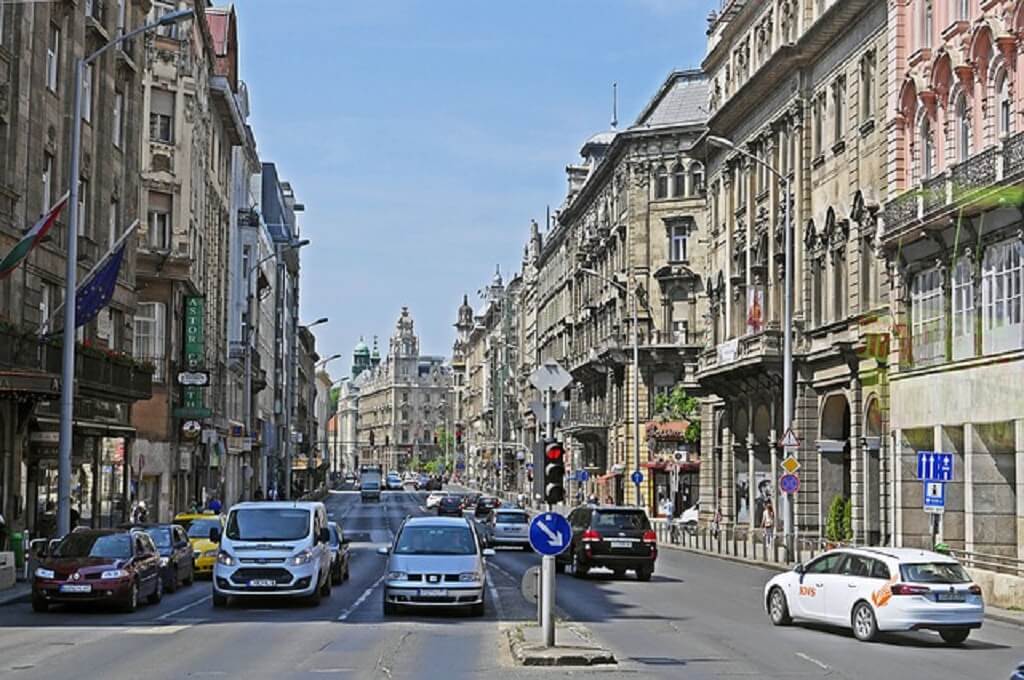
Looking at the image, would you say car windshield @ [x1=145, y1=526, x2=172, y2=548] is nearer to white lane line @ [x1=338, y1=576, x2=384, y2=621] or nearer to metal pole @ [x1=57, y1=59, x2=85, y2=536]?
metal pole @ [x1=57, y1=59, x2=85, y2=536]

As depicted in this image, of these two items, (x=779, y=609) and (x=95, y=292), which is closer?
(x=779, y=609)

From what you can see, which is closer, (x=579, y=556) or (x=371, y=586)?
(x=371, y=586)

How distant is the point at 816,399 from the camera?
168 feet


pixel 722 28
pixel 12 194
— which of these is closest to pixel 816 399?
pixel 722 28

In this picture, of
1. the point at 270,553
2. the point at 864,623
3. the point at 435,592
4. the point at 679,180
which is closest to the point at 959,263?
the point at 864,623

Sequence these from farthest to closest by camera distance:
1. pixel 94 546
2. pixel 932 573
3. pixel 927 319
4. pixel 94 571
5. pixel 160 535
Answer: pixel 927 319 → pixel 160 535 → pixel 94 546 → pixel 94 571 → pixel 932 573

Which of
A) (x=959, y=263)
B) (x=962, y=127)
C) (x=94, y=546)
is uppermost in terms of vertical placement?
(x=962, y=127)

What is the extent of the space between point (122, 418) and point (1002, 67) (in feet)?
88.0

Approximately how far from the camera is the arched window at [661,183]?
283 ft

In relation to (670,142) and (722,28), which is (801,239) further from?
(670,142)

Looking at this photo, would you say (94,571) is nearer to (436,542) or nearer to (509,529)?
(436,542)

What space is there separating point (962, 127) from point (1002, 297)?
5.54m

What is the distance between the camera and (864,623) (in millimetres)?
22906

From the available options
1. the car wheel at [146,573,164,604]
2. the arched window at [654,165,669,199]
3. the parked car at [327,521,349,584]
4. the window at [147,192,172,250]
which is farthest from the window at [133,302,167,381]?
the arched window at [654,165,669,199]
